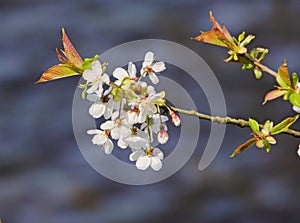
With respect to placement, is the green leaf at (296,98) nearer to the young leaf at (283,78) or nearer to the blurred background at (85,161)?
the young leaf at (283,78)

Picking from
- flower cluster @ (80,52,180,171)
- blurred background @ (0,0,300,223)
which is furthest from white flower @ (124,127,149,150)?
blurred background @ (0,0,300,223)

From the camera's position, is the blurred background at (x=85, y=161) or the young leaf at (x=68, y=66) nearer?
the young leaf at (x=68, y=66)

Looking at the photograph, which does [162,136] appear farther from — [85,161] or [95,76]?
[85,161]

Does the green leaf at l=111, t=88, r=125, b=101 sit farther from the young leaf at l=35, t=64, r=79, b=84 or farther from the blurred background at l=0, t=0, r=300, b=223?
the blurred background at l=0, t=0, r=300, b=223

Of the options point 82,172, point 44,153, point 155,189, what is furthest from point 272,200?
point 44,153

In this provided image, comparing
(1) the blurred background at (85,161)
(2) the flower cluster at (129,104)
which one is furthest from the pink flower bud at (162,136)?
(1) the blurred background at (85,161)

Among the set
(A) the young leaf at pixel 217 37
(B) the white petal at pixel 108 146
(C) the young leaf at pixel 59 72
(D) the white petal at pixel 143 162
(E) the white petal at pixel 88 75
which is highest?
(A) the young leaf at pixel 217 37

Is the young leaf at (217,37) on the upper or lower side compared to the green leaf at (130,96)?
upper
